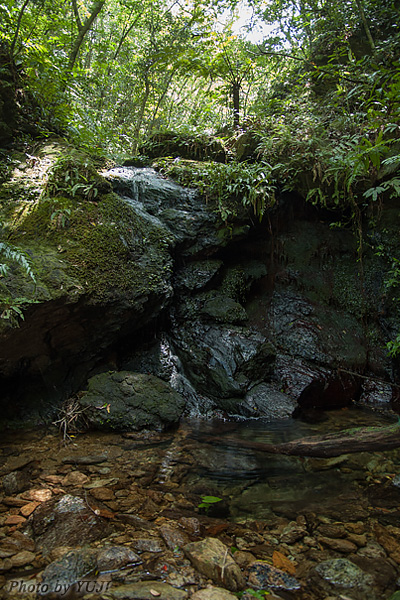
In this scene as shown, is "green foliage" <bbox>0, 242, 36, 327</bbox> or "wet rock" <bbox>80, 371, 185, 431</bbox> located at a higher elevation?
"green foliage" <bbox>0, 242, 36, 327</bbox>

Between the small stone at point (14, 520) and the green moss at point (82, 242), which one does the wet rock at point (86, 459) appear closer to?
the small stone at point (14, 520)

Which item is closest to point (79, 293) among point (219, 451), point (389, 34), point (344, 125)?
point (219, 451)

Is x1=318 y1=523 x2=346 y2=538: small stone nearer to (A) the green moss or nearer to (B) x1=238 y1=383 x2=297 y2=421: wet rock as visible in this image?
(B) x1=238 y1=383 x2=297 y2=421: wet rock

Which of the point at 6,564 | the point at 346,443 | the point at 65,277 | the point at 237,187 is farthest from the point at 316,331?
the point at 6,564

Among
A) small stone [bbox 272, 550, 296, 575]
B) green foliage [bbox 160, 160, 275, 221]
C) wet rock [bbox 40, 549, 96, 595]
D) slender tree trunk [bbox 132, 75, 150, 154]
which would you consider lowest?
small stone [bbox 272, 550, 296, 575]

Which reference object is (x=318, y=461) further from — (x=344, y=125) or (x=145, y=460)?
(x=344, y=125)

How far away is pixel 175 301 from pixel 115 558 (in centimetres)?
421

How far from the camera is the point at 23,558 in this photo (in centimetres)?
167

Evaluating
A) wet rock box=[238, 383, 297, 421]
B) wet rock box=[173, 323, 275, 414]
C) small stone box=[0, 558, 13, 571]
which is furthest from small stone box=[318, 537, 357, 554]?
wet rock box=[173, 323, 275, 414]

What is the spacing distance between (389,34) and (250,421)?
921 cm

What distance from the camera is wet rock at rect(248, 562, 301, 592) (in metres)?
1.57

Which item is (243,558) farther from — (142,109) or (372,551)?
(142,109)

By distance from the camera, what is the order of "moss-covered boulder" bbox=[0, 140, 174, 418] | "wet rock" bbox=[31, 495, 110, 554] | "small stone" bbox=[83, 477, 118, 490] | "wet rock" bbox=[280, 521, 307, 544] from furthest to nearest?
"moss-covered boulder" bbox=[0, 140, 174, 418], "small stone" bbox=[83, 477, 118, 490], "wet rock" bbox=[280, 521, 307, 544], "wet rock" bbox=[31, 495, 110, 554]

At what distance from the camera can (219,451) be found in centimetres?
335
